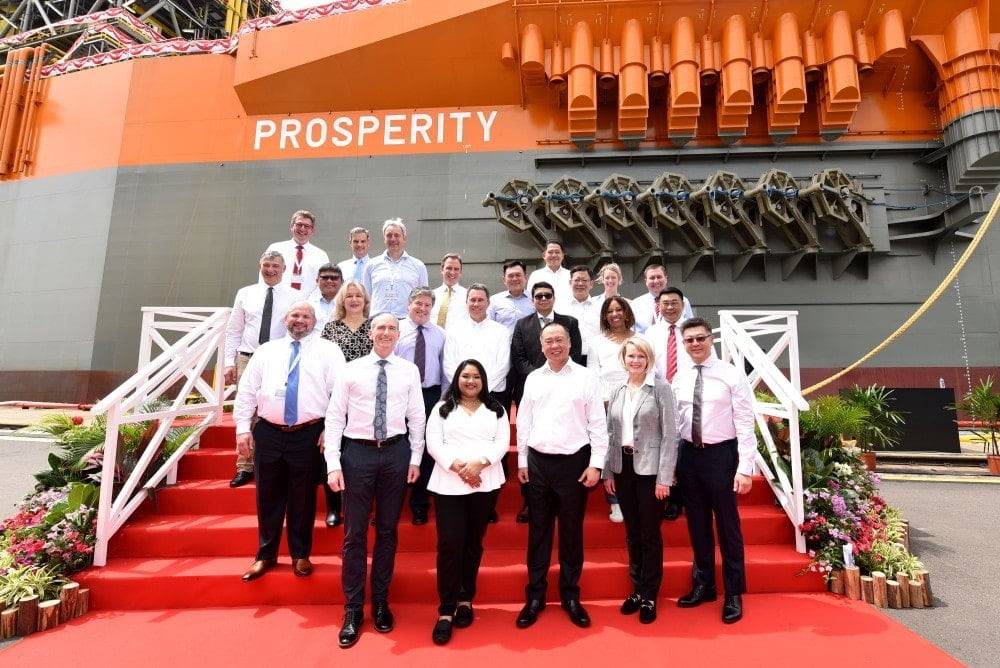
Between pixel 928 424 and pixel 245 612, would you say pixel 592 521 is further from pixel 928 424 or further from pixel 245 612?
pixel 928 424

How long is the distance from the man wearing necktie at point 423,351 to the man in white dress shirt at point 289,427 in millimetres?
634

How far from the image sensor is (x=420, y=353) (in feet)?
12.6

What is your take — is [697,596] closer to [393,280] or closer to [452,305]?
[452,305]

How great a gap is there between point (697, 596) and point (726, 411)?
1.23 m

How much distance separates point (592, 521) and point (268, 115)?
1172 cm

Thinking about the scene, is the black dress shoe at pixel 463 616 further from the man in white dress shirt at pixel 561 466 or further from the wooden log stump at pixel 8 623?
the wooden log stump at pixel 8 623

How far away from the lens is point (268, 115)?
36.8 feet

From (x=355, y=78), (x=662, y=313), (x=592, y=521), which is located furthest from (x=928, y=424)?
(x=355, y=78)

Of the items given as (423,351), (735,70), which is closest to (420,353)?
(423,351)

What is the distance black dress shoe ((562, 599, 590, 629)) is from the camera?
288 cm

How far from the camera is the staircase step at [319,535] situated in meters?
3.58

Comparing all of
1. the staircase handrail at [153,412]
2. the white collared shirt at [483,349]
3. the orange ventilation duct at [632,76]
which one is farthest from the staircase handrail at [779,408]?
the orange ventilation duct at [632,76]

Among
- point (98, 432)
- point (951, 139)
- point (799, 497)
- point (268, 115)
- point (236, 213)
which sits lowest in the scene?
point (799, 497)

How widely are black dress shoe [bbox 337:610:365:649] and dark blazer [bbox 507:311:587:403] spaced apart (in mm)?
1909
